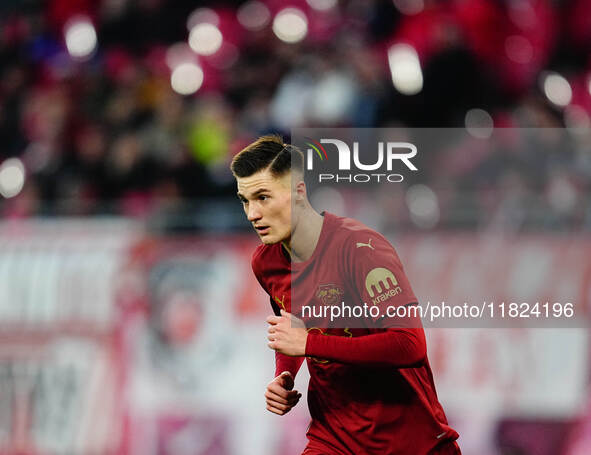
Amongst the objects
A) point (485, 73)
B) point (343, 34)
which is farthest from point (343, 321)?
point (343, 34)

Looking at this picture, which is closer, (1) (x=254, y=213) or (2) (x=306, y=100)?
(1) (x=254, y=213)

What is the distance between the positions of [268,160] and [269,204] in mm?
195

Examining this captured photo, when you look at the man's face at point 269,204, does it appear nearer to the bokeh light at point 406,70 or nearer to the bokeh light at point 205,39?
the bokeh light at point 406,70

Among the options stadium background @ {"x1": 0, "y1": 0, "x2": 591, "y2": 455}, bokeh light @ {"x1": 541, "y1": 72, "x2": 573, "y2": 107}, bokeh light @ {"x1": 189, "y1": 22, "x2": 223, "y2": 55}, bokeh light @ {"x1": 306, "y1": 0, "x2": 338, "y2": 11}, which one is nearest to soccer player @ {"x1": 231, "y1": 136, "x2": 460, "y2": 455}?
stadium background @ {"x1": 0, "y1": 0, "x2": 591, "y2": 455}

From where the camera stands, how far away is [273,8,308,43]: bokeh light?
9.54 meters

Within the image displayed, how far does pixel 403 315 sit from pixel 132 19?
23.8ft

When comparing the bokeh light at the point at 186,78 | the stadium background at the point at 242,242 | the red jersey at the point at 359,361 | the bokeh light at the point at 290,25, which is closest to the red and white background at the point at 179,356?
the stadium background at the point at 242,242

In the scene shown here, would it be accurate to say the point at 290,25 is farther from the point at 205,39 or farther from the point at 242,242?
the point at 242,242

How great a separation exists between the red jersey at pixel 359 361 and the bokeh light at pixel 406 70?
423 centimetres

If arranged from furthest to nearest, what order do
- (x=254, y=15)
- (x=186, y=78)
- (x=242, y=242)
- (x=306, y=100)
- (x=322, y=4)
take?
(x=254, y=15) → (x=322, y=4) → (x=186, y=78) → (x=306, y=100) → (x=242, y=242)

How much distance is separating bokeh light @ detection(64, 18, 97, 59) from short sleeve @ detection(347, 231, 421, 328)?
22.5ft

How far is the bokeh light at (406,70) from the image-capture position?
26.9ft


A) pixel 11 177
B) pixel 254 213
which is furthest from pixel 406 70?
pixel 254 213

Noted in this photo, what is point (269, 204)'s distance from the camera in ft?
13.4
